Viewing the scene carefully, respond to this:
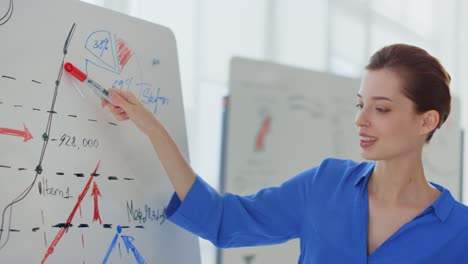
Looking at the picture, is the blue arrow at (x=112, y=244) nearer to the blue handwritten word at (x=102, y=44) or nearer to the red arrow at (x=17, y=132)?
the red arrow at (x=17, y=132)

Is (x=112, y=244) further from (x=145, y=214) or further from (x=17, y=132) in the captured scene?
(x=17, y=132)

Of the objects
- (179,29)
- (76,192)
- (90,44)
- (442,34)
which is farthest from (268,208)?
(442,34)

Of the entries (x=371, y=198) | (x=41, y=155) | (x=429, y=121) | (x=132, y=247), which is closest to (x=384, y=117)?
(x=429, y=121)

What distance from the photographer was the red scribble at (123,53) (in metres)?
1.32

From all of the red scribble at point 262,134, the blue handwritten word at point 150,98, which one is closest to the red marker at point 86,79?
the blue handwritten word at point 150,98

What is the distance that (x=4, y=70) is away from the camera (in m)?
1.07

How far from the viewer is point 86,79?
3.99 ft

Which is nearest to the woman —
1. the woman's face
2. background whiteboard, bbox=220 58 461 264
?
the woman's face

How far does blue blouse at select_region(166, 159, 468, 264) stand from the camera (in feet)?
4.42

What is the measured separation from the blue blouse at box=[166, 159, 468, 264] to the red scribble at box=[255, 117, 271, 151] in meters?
0.54

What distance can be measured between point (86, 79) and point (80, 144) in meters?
0.15

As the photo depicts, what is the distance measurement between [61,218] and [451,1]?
3534mm

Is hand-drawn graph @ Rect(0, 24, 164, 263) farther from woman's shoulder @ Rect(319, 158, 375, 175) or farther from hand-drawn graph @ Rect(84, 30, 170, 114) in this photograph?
woman's shoulder @ Rect(319, 158, 375, 175)

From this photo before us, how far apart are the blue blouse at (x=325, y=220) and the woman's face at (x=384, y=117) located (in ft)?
0.45
